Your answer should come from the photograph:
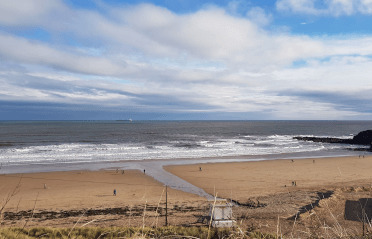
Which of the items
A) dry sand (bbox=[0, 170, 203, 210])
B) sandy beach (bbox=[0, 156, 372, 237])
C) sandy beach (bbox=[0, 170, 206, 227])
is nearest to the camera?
sandy beach (bbox=[0, 156, 372, 237])

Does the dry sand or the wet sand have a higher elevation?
the wet sand

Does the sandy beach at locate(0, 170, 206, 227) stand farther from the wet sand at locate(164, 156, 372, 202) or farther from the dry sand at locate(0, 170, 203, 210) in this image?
the wet sand at locate(164, 156, 372, 202)

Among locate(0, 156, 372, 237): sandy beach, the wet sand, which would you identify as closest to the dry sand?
locate(0, 156, 372, 237): sandy beach

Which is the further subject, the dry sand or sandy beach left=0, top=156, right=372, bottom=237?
the dry sand

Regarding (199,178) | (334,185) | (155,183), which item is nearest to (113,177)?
(155,183)

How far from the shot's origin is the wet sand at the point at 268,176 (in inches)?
837

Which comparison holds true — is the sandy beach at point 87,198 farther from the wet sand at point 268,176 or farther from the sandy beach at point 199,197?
the wet sand at point 268,176

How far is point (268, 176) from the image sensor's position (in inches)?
1022

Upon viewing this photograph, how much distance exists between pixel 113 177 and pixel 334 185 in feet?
77.3

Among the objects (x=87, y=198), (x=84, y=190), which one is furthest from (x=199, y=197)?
(x=84, y=190)

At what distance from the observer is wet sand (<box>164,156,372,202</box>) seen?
21250 mm

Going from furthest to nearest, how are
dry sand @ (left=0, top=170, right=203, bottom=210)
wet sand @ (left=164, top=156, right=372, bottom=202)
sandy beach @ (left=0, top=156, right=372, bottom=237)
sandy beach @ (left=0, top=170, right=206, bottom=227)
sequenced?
wet sand @ (left=164, top=156, right=372, bottom=202), dry sand @ (left=0, top=170, right=203, bottom=210), sandy beach @ (left=0, top=170, right=206, bottom=227), sandy beach @ (left=0, top=156, right=372, bottom=237)

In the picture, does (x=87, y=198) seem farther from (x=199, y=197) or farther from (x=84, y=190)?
(x=199, y=197)

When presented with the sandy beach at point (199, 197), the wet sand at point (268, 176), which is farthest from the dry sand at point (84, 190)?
the wet sand at point (268, 176)
